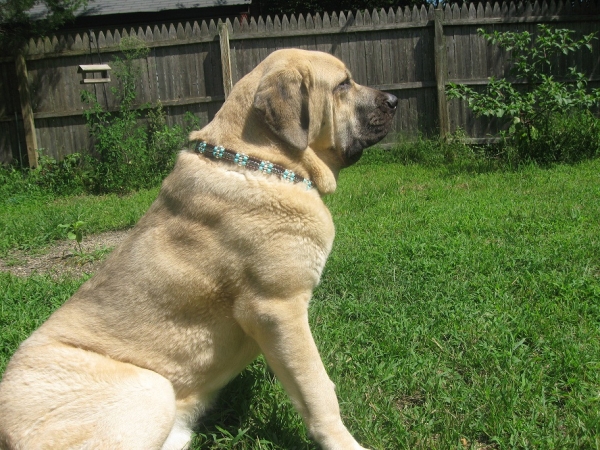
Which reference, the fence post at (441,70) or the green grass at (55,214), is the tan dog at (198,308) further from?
the fence post at (441,70)

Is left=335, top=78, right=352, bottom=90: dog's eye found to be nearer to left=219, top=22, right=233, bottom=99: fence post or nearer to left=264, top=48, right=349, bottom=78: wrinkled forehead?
left=264, top=48, right=349, bottom=78: wrinkled forehead

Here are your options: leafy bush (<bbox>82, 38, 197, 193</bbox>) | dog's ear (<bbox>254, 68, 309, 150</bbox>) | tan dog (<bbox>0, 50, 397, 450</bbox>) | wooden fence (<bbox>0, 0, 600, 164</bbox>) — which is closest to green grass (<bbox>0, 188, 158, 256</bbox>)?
leafy bush (<bbox>82, 38, 197, 193</bbox>)

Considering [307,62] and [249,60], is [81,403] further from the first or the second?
[249,60]

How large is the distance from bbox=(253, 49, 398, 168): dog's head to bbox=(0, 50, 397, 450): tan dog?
0.01 meters

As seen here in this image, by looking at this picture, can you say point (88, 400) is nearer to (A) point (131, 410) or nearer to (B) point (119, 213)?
(A) point (131, 410)

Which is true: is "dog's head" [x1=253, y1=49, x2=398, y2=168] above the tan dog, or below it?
above

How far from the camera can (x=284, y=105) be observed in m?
2.58

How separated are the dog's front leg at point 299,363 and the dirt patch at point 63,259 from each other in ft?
10.3

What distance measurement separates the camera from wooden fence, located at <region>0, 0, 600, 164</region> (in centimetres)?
975

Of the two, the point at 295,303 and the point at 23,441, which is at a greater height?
the point at 295,303

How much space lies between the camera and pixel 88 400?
7.04 ft

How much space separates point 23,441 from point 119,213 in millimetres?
5316

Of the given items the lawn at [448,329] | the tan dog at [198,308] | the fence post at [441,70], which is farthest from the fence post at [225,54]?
the tan dog at [198,308]

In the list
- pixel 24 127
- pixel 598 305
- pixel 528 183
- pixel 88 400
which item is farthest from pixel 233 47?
pixel 88 400
